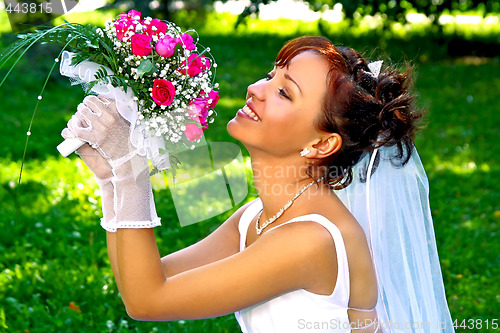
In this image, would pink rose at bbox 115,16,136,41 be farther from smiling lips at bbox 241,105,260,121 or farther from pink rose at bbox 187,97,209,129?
smiling lips at bbox 241,105,260,121

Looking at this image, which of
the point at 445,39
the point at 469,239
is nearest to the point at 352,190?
the point at 469,239

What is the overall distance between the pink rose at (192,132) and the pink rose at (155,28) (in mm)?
347

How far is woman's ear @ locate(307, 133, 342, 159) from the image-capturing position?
2.45m

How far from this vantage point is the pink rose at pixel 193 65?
92.8 inches

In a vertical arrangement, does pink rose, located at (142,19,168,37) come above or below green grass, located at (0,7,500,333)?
above

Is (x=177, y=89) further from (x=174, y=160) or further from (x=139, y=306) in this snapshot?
(x=139, y=306)

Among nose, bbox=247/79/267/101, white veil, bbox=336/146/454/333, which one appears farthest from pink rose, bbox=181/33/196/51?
white veil, bbox=336/146/454/333

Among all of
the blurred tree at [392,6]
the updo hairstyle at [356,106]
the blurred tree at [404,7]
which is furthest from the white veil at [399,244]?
the blurred tree at [404,7]

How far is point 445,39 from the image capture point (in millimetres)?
12070

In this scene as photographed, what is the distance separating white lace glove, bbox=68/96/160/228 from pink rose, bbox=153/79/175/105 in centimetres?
14

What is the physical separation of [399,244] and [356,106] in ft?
2.13

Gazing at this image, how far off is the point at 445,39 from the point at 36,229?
9.31 meters

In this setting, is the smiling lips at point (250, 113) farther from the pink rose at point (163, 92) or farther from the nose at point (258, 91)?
the pink rose at point (163, 92)

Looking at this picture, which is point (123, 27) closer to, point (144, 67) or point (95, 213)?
point (144, 67)
